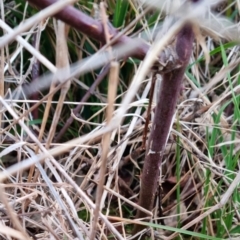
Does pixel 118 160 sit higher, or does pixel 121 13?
pixel 121 13

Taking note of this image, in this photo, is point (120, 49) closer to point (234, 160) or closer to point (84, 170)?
point (234, 160)

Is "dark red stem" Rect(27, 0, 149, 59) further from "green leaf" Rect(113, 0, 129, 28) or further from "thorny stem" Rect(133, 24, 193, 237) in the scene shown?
"green leaf" Rect(113, 0, 129, 28)

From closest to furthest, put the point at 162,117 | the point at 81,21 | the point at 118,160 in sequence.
Result: 1. the point at 81,21
2. the point at 162,117
3. the point at 118,160

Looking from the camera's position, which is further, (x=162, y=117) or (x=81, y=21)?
(x=162, y=117)

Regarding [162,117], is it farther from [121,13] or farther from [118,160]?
[121,13]

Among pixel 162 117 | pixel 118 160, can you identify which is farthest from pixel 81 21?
pixel 118 160

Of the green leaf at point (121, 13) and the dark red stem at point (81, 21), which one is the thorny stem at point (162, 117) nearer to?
the dark red stem at point (81, 21)

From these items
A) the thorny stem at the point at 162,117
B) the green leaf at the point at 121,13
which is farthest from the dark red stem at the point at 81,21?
the green leaf at the point at 121,13

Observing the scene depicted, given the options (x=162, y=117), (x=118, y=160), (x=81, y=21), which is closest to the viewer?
(x=81, y=21)

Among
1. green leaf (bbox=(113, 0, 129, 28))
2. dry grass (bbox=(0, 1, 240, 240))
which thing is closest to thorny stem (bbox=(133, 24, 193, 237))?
dry grass (bbox=(0, 1, 240, 240))
